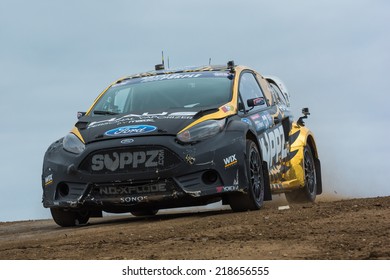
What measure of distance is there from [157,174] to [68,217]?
1570mm

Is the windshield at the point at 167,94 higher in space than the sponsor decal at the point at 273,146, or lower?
higher

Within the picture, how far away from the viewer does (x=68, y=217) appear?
1136cm

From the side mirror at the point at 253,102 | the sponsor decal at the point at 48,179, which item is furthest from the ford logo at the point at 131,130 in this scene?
the side mirror at the point at 253,102

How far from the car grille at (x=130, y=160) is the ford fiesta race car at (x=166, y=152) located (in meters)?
0.01

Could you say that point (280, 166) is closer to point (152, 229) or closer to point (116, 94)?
point (116, 94)

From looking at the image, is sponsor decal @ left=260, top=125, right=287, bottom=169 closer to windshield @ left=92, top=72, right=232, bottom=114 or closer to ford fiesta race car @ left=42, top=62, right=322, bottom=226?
ford fiesta race car @ left=42, top=62, right=322, bottom=226

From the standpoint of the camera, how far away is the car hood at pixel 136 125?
414 inches

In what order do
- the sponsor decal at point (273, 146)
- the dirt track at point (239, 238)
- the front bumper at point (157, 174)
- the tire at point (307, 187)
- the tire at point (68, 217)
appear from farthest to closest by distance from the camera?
the tire at point (307, 187) → the sponsor decal at point (273, 146) → the tire at point (68, 217) → the front bumper at point (157, 174) → the dirt track at point (239, 238)

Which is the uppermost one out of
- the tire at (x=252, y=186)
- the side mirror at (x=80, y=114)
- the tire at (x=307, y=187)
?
the side mirror at (x=80, y=114)

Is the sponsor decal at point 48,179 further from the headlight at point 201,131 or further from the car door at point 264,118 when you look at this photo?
the car door at point 264,118

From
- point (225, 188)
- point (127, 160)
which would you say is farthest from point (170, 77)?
point (225, 188)
